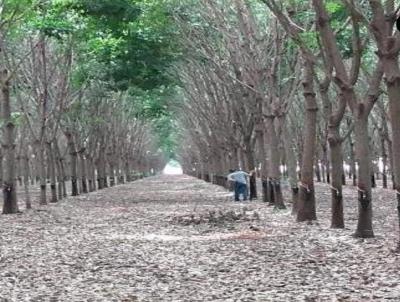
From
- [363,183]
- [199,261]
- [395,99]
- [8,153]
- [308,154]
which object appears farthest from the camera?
[8,153]

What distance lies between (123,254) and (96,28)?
12.5 meters

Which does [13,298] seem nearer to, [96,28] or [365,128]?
[365,128]

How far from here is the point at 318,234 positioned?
15.8m

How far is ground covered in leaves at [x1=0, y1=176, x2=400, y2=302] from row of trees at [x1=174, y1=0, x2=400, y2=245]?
146 centimetres

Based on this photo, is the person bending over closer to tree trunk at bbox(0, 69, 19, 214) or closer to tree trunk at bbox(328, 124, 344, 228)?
tree trunk at bbox(0, 69, 19, 214)

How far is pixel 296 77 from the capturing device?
2205cm

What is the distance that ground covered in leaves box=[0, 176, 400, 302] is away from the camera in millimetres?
9539

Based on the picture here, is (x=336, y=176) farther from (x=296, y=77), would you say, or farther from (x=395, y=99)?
(x=296, y=77)

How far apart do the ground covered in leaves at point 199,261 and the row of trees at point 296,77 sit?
57.4 inches

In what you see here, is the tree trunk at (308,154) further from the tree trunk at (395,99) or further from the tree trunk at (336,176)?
the tree trunk at (395,99)

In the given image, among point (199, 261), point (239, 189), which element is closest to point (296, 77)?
point (239, 189)

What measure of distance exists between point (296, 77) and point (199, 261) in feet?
35.9

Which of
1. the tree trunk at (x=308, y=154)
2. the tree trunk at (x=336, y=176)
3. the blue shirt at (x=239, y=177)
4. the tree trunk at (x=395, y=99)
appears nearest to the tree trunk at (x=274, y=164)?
the tree trunk at (x=308, y=154)

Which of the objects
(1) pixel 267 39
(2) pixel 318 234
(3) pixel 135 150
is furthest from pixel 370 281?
(3) pixel 135 150
